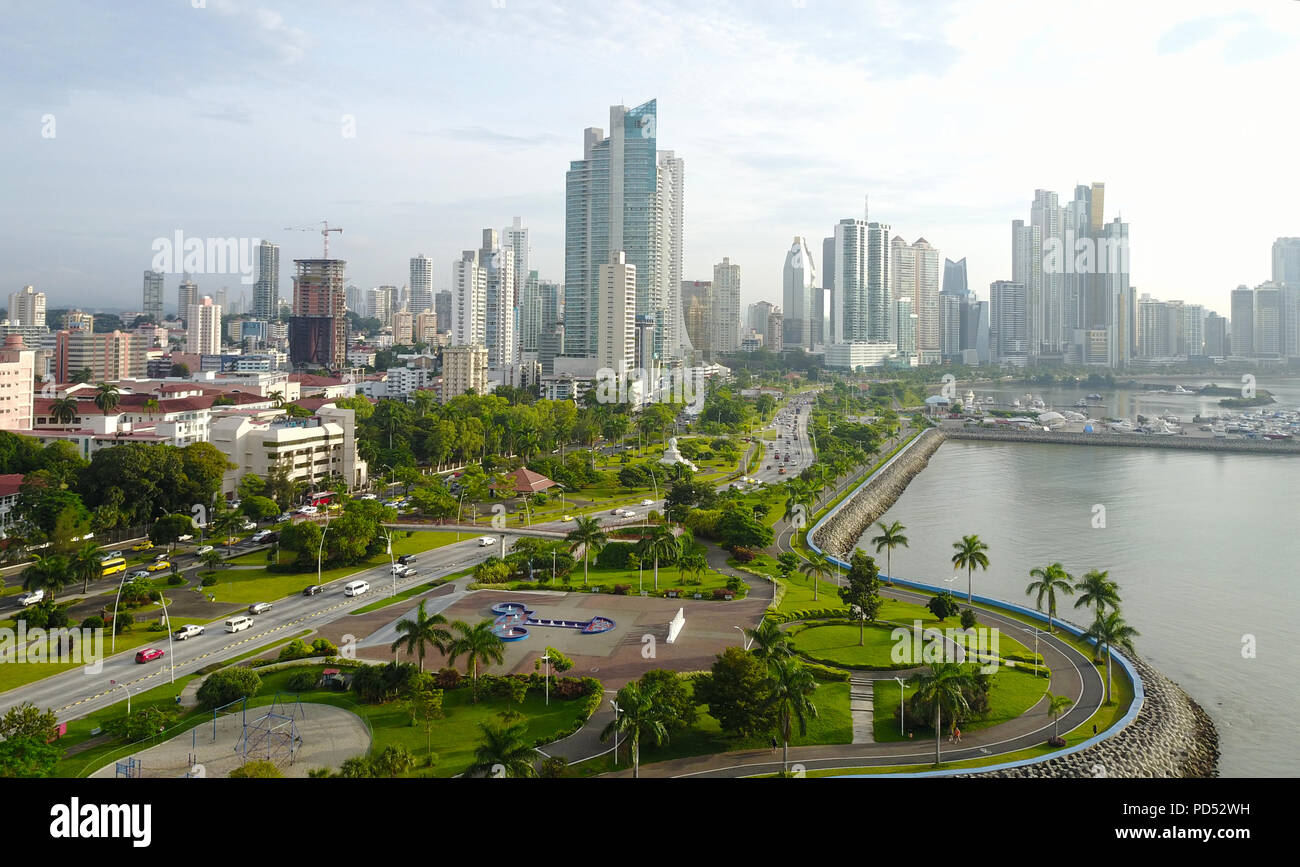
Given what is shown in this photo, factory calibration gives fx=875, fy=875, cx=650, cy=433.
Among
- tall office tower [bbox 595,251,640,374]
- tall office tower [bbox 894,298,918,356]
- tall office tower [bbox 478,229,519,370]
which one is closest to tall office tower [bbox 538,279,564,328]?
tall office tower [bbox 478,229,519,370]

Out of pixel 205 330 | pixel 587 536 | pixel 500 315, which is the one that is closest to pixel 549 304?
pixel 500 315

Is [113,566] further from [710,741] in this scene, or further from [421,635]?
[710,741]

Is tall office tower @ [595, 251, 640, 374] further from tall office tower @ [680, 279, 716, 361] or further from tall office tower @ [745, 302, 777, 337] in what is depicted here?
tall office tower @ [745, 302, 777, 337]

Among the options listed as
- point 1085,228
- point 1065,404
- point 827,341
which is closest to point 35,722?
point 1065,404

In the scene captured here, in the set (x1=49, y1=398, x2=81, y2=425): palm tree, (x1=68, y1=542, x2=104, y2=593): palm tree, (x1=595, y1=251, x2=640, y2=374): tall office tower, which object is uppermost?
(x1=595, y1=251, x2=640, y2=374): tall office tower

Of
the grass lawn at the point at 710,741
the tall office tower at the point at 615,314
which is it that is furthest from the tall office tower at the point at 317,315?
the grass lawn at the point at 710,741
